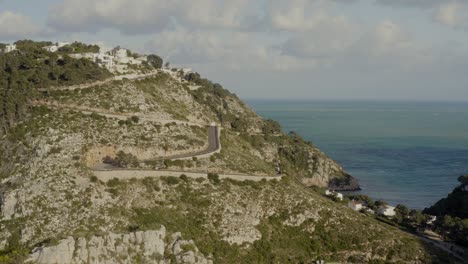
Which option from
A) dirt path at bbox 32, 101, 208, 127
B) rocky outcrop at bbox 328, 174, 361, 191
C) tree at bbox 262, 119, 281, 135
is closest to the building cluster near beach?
dirt path at bbox 32, 101, 208, 127

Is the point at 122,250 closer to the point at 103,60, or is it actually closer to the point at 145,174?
the point at 145,174

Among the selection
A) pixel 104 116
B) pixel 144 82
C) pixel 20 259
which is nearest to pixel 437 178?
pixel 144 82

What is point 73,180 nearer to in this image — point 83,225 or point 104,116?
point 83,225

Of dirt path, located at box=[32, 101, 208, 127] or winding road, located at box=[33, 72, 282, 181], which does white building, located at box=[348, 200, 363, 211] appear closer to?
winding road, located at box=[33, 72, 282, 181]

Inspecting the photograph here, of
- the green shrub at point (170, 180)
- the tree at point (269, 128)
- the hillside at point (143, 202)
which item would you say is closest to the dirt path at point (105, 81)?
the hillside at point (143, 202)

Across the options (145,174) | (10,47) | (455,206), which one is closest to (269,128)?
(455,206)

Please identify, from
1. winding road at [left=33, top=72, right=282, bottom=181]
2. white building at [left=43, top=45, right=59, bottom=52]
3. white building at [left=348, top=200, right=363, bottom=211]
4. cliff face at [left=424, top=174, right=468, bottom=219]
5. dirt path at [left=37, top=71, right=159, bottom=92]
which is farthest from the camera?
white building at [left=43, top=45, right=59, bottom=52]
